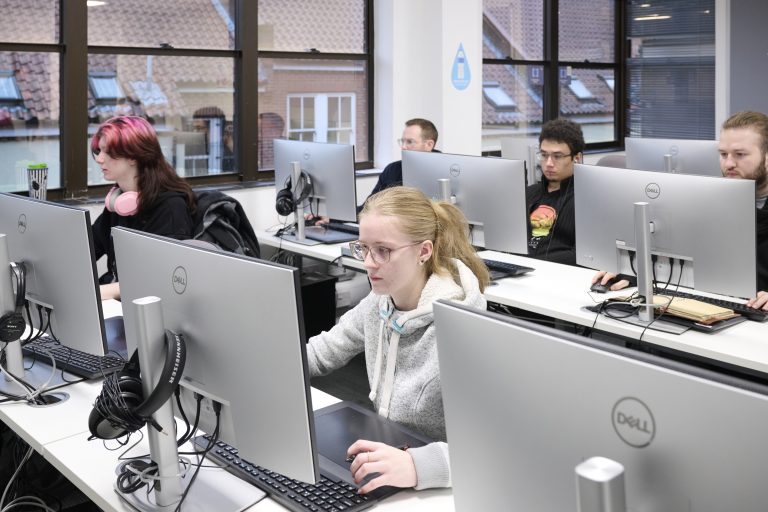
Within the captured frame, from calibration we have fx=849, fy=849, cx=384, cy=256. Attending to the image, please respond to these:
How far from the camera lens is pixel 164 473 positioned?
57.7 inches

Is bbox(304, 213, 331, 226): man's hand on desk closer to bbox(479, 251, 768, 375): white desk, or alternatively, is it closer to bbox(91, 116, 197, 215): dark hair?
bbox(479, 251, 768, 375): white desk

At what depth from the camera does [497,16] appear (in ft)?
20.7

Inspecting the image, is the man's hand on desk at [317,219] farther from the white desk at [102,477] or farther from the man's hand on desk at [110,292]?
the white desk at [102,477]

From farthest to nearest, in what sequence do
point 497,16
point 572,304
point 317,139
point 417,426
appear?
1. point 497,16
2. point 317,139
3. point 572,304
4. point 417,426

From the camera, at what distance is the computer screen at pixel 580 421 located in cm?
76

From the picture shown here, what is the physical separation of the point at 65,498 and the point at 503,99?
15.6 ft

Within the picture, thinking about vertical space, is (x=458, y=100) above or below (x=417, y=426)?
above

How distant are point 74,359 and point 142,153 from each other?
3.08ft

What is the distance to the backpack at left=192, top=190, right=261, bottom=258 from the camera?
2.99 metres

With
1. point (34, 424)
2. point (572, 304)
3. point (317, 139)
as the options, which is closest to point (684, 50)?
point (317, 139)

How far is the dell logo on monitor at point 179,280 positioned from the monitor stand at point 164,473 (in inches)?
2.0

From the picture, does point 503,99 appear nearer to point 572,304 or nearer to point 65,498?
point 572,304

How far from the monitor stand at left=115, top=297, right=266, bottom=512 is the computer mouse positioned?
1.75 m

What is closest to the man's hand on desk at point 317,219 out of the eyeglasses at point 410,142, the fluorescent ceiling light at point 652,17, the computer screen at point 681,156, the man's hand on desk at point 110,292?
the eyeglasses at point 410,142
